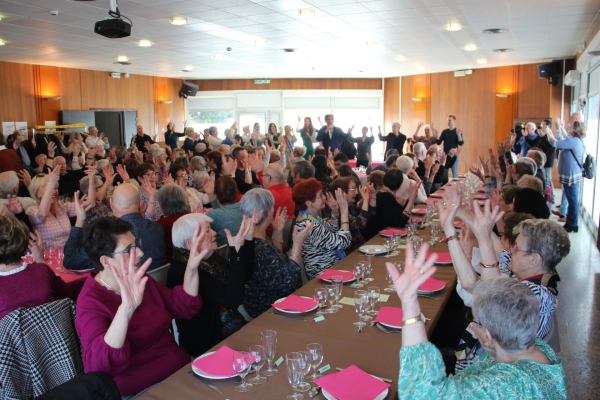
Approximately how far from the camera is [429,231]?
15.8ft

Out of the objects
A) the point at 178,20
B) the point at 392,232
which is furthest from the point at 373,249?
the point at 178,20

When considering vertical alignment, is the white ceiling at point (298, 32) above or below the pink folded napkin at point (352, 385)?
above

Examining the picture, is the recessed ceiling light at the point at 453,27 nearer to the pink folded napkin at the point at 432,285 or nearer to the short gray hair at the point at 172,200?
the short gray hair at the point at 172,200

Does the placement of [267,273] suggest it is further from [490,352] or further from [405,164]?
[405,164]

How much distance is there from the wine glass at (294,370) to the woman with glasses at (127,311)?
26.8 inches

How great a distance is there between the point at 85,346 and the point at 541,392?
5.79 feet

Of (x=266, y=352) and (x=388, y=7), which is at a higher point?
(x=388, y=7)

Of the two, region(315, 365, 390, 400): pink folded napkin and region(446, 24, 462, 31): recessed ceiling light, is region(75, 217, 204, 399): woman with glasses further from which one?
region(446, 24, 462, 31): recessed ceiling light

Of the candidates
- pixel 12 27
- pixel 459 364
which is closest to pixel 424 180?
pixel 459 364

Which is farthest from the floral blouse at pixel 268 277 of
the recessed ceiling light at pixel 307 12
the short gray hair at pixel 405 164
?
the recessed ceiling light at pixel 307 12

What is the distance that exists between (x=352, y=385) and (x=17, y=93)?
45.7ft

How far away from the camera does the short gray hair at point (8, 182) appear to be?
4934 mm

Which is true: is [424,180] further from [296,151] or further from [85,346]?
[85,346]

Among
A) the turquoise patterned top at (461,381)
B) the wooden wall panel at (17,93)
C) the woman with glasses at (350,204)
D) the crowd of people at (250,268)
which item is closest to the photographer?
the turquoise patterned top at (461,381)
